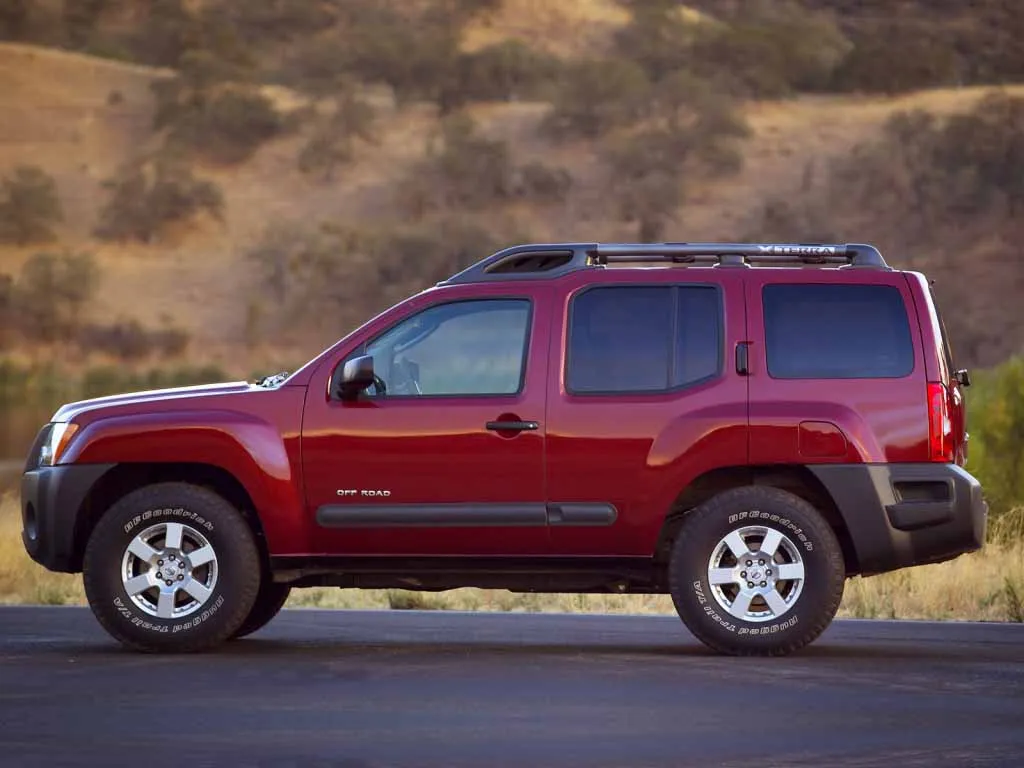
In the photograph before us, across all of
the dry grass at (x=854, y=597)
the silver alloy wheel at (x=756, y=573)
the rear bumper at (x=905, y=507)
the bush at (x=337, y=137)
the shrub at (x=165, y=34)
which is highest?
the shrub at (x=165, y=34)

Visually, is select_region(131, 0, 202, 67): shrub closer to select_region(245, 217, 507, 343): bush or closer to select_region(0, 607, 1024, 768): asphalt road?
select_region(245, 217, 507, 343): bush

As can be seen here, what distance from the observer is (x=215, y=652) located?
1284cm

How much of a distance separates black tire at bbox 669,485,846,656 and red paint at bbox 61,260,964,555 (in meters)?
0.21

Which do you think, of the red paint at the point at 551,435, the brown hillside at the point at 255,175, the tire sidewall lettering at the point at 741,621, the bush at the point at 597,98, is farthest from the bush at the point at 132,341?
the tire sidewall lettering at the point at 741,621

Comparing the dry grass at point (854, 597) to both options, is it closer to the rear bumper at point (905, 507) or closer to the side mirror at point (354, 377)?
the rear bumper at point (905, 507)

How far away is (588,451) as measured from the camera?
40.7 ft

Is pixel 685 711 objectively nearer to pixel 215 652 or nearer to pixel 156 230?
pixel 215 652

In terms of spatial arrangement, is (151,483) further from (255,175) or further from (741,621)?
(255,175)

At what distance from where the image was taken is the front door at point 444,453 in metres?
12.4

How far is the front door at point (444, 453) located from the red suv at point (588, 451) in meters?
0.01

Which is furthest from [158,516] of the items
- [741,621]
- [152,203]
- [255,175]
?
→ [255,175]

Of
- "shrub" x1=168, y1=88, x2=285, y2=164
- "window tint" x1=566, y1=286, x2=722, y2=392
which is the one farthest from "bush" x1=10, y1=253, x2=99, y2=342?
"window tint" x1=566, y1=286, x2=722, y2=392

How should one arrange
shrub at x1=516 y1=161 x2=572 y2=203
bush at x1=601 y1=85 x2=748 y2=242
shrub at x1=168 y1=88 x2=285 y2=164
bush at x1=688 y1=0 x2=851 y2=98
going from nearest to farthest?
1. bush at x1=601 y1=85 x2=748 y2=242
2. shrub at x1=516 y1=161 x2=572 y2=203
3. shrub at x1=168 y1=88 x2=285 y2=164
4. bush at x1=688 y1=0 x2=851 y2=98

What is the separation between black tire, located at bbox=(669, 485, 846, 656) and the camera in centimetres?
1229
